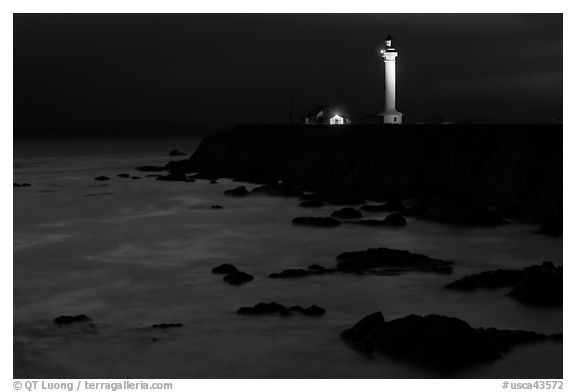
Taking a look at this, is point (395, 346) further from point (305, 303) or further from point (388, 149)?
point (388, 149)

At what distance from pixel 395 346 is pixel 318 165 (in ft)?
113

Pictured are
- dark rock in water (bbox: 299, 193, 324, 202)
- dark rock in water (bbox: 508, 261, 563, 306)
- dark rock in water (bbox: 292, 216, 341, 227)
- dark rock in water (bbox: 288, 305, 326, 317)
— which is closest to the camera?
dark rock in water (bbox: 288, 305, 326, 317)

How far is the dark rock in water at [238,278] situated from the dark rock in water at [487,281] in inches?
170

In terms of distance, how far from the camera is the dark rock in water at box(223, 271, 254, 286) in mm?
17533

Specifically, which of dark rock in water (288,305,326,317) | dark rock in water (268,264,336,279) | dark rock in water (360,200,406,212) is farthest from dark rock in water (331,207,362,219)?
dark rock in water (288,305,326,317)

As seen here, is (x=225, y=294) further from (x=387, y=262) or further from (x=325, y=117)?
(x=325, y=117)

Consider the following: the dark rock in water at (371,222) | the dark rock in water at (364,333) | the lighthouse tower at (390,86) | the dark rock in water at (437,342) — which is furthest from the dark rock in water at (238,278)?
the lighthouse tower at (390,86)

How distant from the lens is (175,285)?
17.9 metres

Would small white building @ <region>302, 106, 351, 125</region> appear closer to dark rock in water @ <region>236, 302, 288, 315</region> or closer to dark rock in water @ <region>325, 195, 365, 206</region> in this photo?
dark rock in water @ <region>325, 195, 365, 206</region>

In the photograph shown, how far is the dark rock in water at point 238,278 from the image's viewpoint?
17.5 meters

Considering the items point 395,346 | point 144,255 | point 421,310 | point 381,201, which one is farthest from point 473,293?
point 381,201

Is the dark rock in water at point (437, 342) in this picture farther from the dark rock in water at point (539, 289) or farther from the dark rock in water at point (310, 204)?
the dark rock in water at point (310, 204)

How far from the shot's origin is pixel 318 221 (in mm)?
26703

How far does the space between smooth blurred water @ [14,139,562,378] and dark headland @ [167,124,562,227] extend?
4905 millimetres
